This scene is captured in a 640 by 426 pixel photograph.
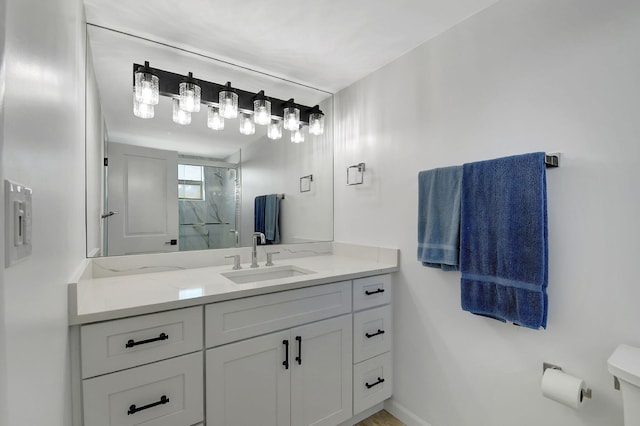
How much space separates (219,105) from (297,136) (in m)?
0.61

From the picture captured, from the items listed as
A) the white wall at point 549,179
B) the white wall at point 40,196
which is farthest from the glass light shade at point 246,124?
the white wall at point 40,196

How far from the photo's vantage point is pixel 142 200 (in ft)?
5.48

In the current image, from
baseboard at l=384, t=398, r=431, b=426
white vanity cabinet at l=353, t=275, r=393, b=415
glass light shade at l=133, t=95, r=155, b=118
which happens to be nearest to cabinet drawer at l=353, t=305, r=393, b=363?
white vanity cabinet at l=353, t=275, r=393, b=415

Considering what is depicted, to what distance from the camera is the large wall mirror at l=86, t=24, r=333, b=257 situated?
159 cm

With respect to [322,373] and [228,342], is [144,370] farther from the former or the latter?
[322,373]

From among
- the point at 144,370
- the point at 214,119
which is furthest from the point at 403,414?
the point at 214,119

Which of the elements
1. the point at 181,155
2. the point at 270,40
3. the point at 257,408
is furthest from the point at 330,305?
the point at 270,40

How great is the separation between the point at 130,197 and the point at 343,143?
4.77 feet

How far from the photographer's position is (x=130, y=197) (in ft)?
5.43

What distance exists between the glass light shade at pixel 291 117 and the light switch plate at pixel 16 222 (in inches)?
68.6

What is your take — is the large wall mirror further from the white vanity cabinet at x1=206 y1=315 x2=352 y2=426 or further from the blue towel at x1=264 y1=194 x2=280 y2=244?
the white vanity cabinet at x1=206 y1=315 x2=352 y2=426

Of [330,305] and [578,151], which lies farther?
[330,305]

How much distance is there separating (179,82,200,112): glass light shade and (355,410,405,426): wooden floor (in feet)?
6.89

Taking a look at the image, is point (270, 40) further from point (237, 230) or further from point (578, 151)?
point (578, 151)
